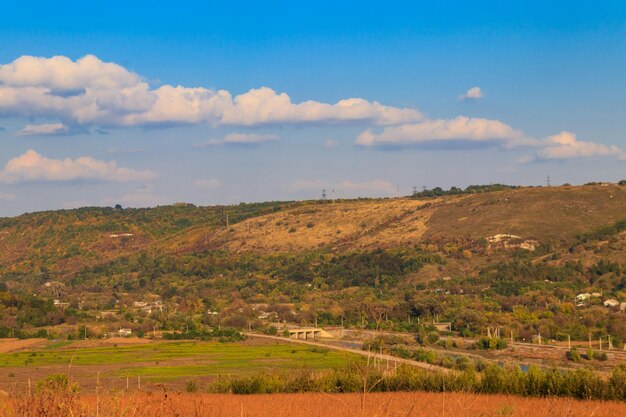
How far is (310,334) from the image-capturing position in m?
93.2

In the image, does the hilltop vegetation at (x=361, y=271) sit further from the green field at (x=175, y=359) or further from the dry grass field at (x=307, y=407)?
the dry grass field at (x=307, y=407)

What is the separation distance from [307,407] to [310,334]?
2723 inches

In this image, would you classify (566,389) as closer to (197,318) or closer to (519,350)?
(519,350)

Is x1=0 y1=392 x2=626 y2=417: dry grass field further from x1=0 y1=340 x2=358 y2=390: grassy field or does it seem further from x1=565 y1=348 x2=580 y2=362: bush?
x1=565 y1=348 x2=580 y2=362: bush

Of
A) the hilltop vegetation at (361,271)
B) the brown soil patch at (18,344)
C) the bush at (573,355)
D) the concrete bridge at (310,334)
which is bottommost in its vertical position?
the concrete bridge at (310,334)

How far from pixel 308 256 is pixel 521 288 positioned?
51113mm

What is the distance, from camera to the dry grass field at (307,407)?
443 inches

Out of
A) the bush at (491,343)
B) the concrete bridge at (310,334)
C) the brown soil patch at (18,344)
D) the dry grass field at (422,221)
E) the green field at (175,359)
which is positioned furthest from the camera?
the dry grass field at (422,221)

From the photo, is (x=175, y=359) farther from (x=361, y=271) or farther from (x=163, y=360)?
(x=361, y=271)

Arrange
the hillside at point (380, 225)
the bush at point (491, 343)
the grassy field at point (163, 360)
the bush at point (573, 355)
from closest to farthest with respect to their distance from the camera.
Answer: the grassy field at point (163, 360)
the bush at point (573, 355)
the bush at point (491, 343)
the hillside at point (380, 225)

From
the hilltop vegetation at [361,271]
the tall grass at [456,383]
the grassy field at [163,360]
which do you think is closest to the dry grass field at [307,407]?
the tall grass at [456,383]

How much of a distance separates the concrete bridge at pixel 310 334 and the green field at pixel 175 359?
7291mm

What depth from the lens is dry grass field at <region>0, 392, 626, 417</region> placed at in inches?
443

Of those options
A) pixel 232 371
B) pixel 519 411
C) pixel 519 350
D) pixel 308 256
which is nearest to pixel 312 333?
pixel 519 350
